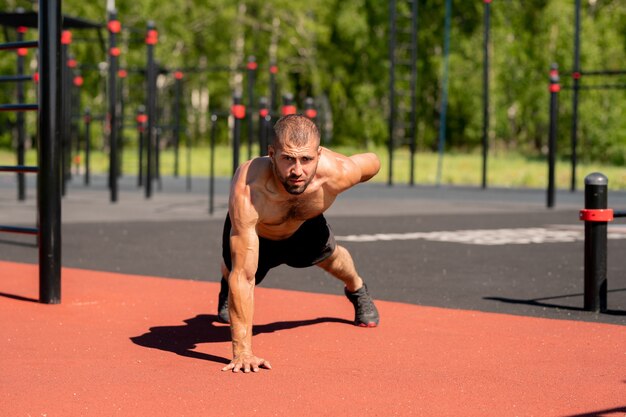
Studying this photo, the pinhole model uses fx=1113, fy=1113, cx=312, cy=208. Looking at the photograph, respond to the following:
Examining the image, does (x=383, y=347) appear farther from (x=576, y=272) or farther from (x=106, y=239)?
(x=106, y=239)

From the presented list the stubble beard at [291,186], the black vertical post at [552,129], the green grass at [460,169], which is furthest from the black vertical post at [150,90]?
the stubble beard at [291,186]

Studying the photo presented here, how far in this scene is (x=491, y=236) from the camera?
12.9 m

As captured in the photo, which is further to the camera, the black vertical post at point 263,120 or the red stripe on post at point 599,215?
the black vertical post at point 263,120

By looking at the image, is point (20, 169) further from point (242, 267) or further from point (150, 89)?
point (150, 89)

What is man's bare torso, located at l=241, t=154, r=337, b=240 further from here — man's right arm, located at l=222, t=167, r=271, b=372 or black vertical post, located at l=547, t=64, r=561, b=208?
black vertical post, located at l=547, t=64, r=561, b=208

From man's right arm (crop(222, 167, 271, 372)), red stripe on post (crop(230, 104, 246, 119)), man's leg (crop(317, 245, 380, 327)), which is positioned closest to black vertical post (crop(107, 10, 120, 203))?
red stripe on post (crop(230, 104, 246, 119))

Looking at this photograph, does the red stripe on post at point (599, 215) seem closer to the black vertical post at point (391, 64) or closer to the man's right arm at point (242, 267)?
the man's right arm at point (242, 267)

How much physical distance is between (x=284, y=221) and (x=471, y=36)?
156 feet

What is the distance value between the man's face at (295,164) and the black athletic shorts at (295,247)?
739 millimetres

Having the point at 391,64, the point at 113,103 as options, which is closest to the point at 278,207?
the point at 113,103

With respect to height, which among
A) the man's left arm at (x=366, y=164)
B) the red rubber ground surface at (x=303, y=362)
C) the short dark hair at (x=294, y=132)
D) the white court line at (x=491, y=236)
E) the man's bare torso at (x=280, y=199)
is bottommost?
the white court line at (x=491, y=236)

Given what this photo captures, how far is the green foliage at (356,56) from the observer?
44.7 meters

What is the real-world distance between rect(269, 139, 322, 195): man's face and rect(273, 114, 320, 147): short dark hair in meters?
0.02

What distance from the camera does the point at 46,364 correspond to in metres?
5.23
